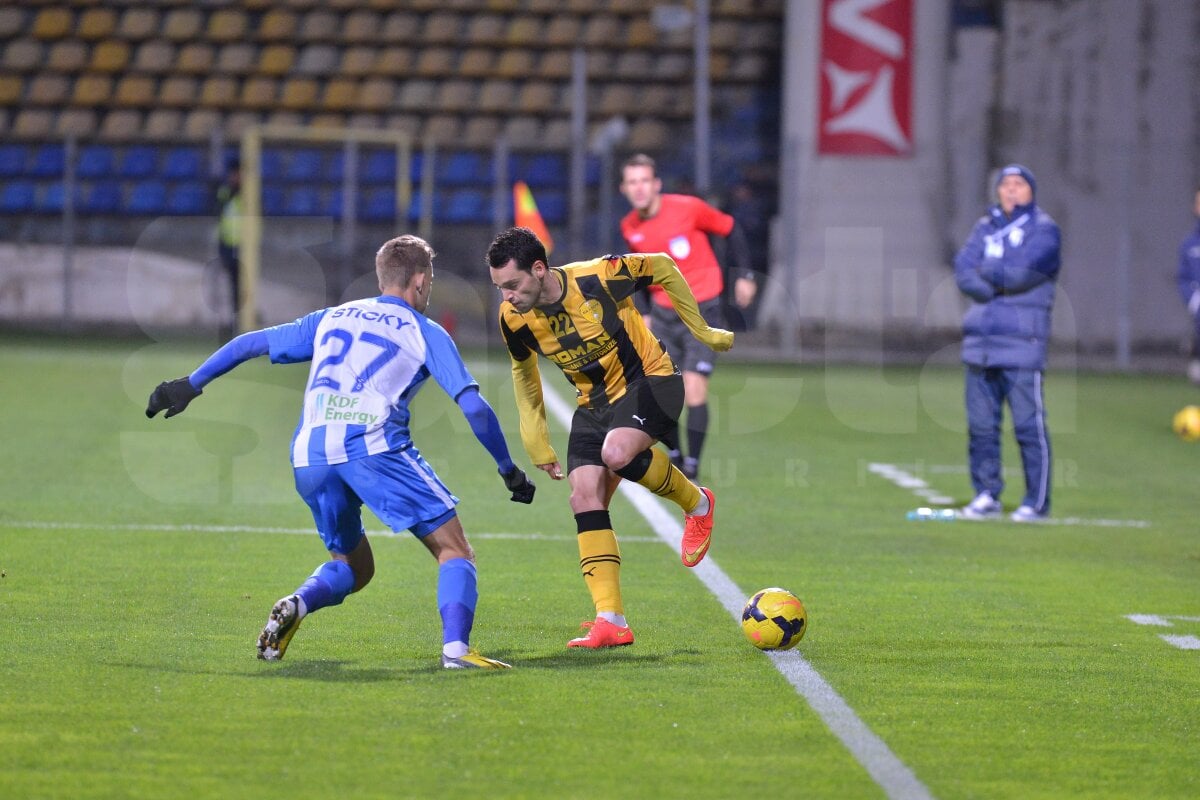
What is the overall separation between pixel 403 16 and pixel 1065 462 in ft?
60.6

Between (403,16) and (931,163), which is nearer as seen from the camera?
(931,163)

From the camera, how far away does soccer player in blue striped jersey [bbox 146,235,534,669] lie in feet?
18.7

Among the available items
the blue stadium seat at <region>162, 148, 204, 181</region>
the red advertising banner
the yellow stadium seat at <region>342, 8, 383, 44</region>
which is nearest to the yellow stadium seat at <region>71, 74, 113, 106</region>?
the blue stadium seat at <region>162, 148, 204, 181</region>

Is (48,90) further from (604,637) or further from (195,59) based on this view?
(604,637)

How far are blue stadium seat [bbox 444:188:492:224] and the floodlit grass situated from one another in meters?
14.3

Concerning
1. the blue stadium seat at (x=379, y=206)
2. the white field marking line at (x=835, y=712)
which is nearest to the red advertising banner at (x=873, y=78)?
the blue stadium seat at (x=379, y=206)

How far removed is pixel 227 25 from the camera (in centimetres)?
2938

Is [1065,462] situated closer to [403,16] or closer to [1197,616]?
[1197,616]

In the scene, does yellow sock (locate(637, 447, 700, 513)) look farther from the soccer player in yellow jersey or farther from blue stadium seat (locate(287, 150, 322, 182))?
blue stadium seat (locate(287, 150, 322, 182))

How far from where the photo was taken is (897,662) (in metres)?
6.11

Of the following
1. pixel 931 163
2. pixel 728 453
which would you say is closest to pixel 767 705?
pixel 728 453

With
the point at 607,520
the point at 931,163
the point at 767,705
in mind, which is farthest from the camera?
the point at 931,163

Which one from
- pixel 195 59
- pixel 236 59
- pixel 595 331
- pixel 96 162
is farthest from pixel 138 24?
pixel 595 331

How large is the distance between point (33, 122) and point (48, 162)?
1.74 m
